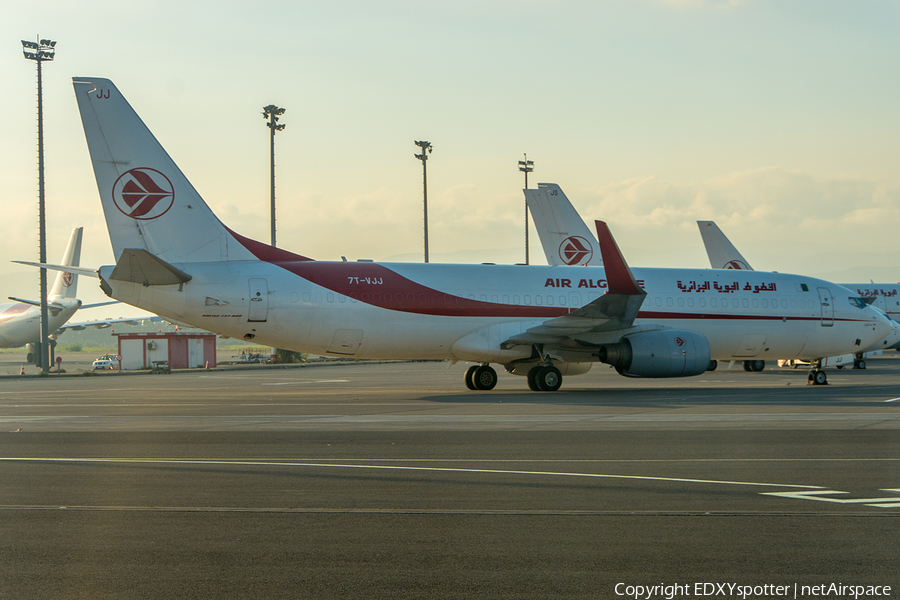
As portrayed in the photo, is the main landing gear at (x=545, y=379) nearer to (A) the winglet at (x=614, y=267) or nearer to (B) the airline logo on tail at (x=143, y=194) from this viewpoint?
(A) the winglet at (x=614, y=267)

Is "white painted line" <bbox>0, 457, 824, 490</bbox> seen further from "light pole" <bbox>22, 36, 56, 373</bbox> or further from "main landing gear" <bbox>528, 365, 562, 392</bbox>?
"light pole" <bbox>22, 36, 56, 373</bbox>

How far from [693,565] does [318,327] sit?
18880 mm

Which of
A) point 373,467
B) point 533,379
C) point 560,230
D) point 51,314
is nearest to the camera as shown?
point 373,467

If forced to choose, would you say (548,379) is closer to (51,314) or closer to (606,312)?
(606,312)

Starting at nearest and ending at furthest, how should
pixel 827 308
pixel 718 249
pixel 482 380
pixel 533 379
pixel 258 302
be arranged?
pixel 258 302 < pixel 533 379 < pixel 482 380 < pixel 827 308 < pixel 718 249

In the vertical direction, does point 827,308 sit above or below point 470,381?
above

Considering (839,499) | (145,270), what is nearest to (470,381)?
(145,270)

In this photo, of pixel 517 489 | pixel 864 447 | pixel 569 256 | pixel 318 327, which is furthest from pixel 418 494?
pixel 569 256

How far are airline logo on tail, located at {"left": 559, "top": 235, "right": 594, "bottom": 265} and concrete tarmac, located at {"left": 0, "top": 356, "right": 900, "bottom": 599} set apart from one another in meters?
23.4

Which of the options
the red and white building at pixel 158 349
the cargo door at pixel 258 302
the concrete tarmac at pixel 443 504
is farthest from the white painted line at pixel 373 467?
the red and white building at pixel 158 349

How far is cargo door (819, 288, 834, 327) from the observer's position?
98.4 feet

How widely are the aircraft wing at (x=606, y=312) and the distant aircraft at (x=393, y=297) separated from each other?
0.15 feet

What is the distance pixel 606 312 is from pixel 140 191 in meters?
13.1

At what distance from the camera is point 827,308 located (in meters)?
30.1
